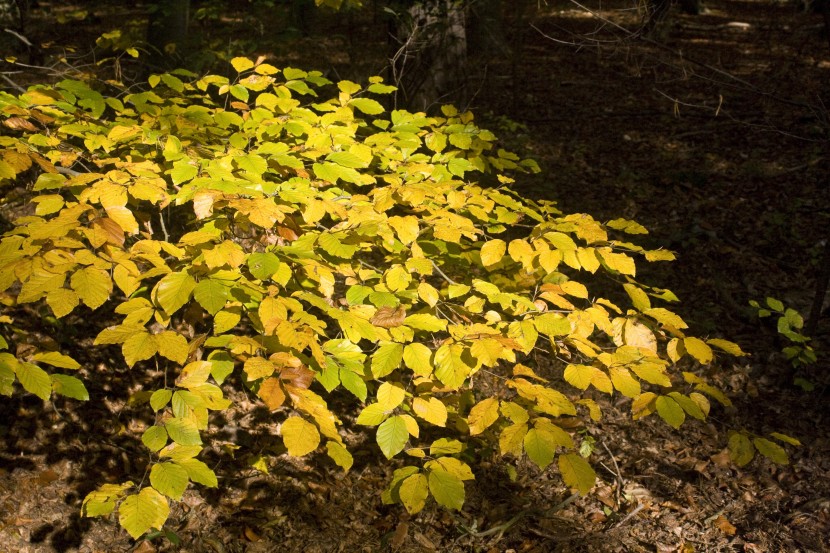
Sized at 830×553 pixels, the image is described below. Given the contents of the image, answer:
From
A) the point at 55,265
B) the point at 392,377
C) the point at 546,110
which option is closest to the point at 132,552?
the point at 392,377

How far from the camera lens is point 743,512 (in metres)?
3.12

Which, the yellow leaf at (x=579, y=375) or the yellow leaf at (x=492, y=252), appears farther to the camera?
the yellow leaf at (x=492, y=252)

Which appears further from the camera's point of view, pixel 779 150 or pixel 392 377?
pixel 779 150

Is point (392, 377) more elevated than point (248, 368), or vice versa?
point (248, 368)

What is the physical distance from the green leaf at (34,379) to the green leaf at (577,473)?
141cm

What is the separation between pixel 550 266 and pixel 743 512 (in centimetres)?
225

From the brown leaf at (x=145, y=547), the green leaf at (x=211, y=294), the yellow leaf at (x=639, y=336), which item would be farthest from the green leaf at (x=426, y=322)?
the brown leaf at (x=145, y=547)

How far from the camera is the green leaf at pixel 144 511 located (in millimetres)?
1410

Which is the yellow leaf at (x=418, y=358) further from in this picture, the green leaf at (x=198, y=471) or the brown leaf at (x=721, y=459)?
the brown leaf at (x=721, y=459)

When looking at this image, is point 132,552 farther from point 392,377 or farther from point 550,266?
point 550,266

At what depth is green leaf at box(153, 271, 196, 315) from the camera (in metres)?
1.59

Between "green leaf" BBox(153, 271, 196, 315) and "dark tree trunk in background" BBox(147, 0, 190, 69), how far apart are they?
5.13m

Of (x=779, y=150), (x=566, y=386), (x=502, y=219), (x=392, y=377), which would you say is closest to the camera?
(x=502, y=219)

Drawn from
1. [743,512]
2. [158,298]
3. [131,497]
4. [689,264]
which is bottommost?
[743,512]
